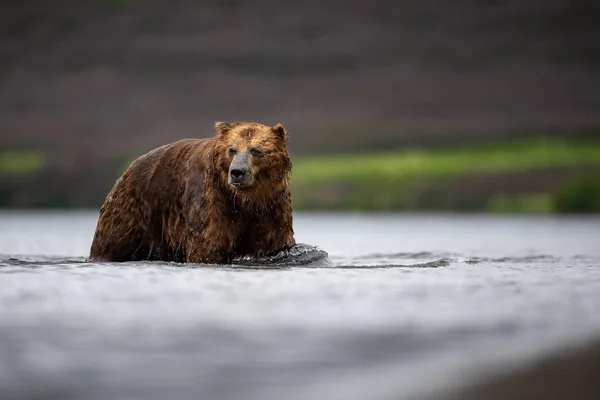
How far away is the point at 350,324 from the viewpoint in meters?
4.77

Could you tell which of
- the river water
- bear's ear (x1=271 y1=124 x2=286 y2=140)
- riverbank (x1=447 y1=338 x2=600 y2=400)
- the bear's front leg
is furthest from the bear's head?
riverbank (x1=447 y1=338 x2=600 y2=400)

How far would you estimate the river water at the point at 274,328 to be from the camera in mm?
3326

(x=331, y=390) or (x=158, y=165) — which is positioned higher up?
(x=158, y=165)

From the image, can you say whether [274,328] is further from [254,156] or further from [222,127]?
[222,127]

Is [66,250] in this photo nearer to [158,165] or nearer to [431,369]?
[158,165]

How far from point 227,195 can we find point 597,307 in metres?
3.85

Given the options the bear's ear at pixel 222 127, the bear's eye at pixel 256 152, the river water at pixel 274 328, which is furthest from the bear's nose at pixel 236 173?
the river water at pixel 274 328

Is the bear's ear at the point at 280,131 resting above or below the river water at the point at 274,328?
above

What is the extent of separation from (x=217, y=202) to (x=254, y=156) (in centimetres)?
51

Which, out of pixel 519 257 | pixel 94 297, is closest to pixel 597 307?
pixel 94 297

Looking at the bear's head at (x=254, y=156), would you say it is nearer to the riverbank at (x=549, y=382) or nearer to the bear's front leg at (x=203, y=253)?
the bear's front leg at (x=203, y=253)

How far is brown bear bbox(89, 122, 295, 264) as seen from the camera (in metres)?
8.55

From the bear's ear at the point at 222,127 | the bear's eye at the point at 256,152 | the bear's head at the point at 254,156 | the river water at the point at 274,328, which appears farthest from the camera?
the bear's ear at the point at 222,127

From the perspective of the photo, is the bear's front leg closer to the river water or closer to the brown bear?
the brown bear
